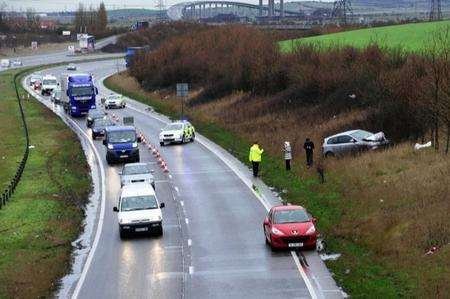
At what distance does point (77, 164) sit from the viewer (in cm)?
4700

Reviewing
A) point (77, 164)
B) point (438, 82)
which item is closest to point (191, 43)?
point (77, 164)

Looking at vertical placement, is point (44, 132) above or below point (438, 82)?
below

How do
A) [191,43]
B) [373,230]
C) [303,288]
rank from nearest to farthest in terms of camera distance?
[303,288] < [373,230] < [191,43]

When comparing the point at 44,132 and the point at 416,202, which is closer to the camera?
the point at 416,202

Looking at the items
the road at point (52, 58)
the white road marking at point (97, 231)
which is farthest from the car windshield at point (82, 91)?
the road at point (52, 58)

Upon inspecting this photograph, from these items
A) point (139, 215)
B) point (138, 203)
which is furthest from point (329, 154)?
point (139, 215)

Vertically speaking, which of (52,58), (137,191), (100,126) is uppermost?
(137,191)

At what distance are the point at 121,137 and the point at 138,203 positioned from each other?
19.1 metres

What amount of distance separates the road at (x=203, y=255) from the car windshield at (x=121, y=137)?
616 cm

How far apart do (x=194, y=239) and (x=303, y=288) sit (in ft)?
24.2

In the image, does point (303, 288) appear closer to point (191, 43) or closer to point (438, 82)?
point (438, 82)

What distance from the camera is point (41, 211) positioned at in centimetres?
3331

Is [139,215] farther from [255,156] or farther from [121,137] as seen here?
[121,137]

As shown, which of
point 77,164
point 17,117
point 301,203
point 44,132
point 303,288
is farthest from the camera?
point 17,117
